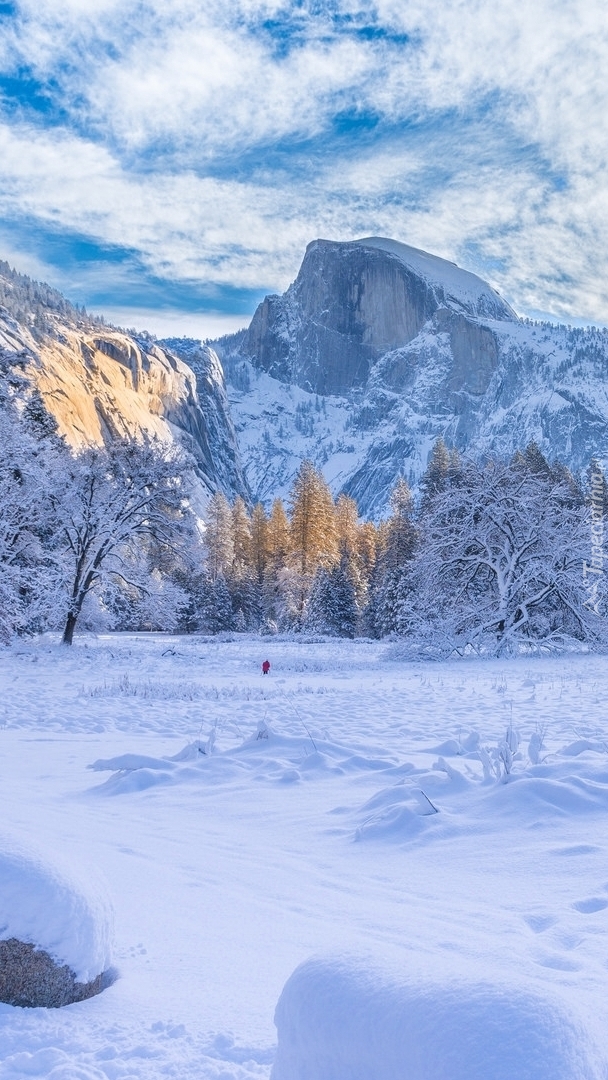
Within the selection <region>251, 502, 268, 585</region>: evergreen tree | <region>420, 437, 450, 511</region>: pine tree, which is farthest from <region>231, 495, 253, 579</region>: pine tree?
<region>420, 437, 450, 511</region>: pine tree

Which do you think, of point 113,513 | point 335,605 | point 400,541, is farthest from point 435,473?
point 113,513

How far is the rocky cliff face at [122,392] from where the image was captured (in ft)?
284

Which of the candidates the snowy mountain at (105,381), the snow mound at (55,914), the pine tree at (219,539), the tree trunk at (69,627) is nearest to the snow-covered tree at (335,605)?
the pine tree at (219,539)

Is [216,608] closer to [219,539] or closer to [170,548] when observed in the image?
[219,539]

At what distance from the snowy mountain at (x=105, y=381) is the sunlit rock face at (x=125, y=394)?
147 mm

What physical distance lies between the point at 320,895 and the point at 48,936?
1.54 metres

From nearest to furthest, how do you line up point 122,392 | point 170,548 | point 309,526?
point 170,548
point 309,526
point 122,392

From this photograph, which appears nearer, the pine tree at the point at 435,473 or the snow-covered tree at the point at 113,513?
the snow-covered tree at the point at 113,513

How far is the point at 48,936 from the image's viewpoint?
2.49m

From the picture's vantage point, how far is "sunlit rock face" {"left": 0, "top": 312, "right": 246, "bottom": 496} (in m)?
86.5

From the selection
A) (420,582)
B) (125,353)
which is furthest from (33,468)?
(125,353)

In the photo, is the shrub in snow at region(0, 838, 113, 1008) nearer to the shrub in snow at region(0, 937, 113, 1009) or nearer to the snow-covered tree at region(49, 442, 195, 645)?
the shrub in snow at region(0, 937, 113, 1009)

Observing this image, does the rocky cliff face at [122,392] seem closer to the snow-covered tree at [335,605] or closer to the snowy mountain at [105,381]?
the snowy mountain at [105,381]

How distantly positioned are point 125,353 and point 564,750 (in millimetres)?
113616
